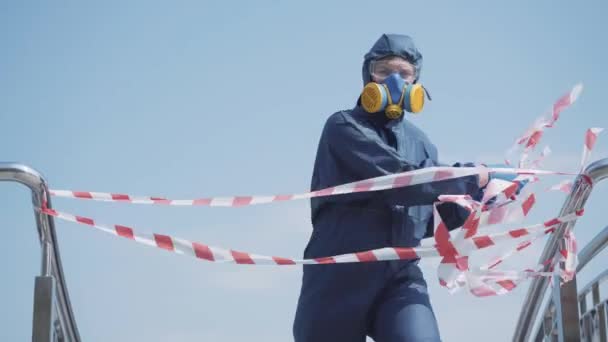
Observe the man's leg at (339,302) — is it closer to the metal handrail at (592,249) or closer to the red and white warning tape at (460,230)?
the red and white warning tape at (460,230)

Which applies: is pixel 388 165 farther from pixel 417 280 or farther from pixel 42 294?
pixel 42 294

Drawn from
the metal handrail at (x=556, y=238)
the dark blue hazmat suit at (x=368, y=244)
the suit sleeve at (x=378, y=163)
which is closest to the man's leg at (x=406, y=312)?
the dark blue hazmat suit at (x=368, y=244)

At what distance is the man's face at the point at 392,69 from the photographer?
430cm

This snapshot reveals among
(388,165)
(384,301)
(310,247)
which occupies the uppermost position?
(388,165)

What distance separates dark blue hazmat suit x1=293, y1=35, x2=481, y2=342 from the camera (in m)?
3.90

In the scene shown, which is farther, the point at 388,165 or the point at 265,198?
Answer: the point at 265,198

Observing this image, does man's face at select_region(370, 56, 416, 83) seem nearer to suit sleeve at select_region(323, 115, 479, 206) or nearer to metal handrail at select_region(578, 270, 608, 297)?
suit sleeve at select_region(323, 115, 479, 206)

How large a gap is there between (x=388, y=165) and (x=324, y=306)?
0.63 metres

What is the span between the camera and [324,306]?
13.1 feet

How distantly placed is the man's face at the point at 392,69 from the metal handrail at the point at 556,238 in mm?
850

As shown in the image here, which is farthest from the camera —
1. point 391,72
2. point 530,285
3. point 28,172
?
point 530,285

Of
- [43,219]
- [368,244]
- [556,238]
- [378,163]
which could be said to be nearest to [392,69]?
[378,163]

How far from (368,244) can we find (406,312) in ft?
1.01

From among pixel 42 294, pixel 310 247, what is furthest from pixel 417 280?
pixel 42 294
